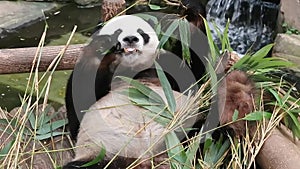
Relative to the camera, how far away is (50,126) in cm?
222

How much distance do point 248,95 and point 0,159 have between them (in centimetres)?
88

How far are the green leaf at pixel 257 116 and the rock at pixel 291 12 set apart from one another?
2.55 metres

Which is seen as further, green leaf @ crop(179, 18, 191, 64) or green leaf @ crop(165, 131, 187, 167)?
green leaf @ crop(179, 18, 191, 64)

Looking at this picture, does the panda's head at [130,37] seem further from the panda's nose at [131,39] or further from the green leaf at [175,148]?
the green leaf at [175,148]

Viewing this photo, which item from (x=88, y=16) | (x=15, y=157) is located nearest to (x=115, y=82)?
(x=15, y=157)

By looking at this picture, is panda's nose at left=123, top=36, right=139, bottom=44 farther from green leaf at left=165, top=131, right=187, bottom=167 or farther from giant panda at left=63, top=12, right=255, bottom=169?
green leaf at left=165, top=131, right=187, bottom=167

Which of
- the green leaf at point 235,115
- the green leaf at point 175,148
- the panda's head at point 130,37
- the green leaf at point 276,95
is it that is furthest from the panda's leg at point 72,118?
the green leaf at point 276,95

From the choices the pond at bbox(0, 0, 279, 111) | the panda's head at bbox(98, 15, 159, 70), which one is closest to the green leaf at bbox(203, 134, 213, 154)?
the panda's head at bbox(98, 15, 159, 70)

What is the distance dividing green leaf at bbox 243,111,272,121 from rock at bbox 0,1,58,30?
306cm

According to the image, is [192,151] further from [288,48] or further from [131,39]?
[288,48]

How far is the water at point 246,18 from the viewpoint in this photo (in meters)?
5.00

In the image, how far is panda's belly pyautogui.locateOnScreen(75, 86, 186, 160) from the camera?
→ 2.07 m

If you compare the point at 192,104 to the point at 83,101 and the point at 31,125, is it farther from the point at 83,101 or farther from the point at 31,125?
the point at 31,125

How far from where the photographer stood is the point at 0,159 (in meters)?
2.07
